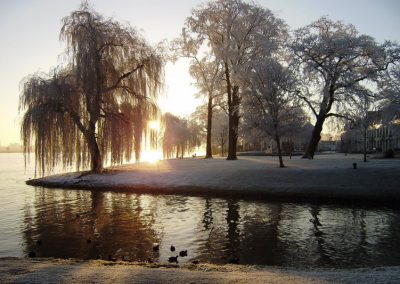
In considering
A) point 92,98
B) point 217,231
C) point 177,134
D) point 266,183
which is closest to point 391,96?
point 266,183

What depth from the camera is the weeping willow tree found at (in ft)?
94.6

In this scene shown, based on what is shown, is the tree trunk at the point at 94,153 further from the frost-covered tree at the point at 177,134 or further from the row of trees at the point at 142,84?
the frost-covered tree at the point at 177,134

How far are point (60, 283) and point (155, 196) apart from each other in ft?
56.9

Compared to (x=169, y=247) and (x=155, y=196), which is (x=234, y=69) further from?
(x=169, y=247)

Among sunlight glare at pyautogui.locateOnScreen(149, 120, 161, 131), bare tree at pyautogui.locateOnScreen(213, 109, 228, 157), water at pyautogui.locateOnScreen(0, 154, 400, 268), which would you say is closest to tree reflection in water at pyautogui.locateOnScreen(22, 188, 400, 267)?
water at pyautogui.locateOnScreen(0, 154, 400, 268)

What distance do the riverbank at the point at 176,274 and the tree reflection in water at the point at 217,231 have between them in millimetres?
2029

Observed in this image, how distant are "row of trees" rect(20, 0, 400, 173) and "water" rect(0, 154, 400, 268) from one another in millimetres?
8375

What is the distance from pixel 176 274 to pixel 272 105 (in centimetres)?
2518

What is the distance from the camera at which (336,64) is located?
3694cm

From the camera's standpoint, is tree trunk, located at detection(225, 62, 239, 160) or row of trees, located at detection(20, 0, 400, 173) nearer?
row of trees, located at detection(20, 0, 400, 173)

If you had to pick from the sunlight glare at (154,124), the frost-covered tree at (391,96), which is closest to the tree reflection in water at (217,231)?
→ the sunlight glare at (154,124)

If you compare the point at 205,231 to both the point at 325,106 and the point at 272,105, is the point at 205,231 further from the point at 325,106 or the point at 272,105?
the point at 325,106

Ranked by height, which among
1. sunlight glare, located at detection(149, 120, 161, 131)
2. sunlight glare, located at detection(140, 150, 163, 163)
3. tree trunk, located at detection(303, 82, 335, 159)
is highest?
tree trunk, located at detection(303, 82, 335, 159)

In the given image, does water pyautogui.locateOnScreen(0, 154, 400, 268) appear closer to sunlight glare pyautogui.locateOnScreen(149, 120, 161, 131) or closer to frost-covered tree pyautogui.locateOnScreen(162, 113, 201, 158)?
sunlight glare pyautogui.locateOnScreen(149, 120, 161, 131)
